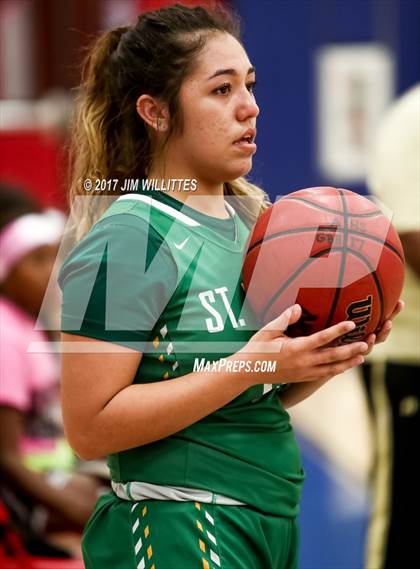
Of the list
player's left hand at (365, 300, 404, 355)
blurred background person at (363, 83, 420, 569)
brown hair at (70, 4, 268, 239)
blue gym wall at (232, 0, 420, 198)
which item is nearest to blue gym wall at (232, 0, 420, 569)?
blue gym wall at (232, 0, 420, 198)

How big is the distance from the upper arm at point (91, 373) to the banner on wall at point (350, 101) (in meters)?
5.64

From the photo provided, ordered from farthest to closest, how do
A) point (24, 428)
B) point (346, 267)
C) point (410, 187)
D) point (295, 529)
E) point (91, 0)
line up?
point (91, 0) < point (24, 428) < point (410, 187) < point (295, 529) < point (346, 267)

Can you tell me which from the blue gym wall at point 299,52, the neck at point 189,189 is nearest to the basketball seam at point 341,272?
the neck at point 189,189

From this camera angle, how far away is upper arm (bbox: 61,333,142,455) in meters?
2.18

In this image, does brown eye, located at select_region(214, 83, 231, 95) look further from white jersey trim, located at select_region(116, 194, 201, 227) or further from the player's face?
white jersey trim, located at select_region(116, 194, 201, 227)

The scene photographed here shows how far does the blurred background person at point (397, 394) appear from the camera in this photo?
3332 mm

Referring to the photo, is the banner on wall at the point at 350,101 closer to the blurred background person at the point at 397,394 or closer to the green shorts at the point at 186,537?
the blurred background person at the point at 397,394

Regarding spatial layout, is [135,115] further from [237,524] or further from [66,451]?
[66,451]

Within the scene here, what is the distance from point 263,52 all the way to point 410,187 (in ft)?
15.3

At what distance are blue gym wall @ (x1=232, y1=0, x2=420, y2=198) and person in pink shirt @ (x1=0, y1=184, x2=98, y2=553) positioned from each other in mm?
3737

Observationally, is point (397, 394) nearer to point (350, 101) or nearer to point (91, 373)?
point (91, 373)

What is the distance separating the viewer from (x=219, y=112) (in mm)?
2301

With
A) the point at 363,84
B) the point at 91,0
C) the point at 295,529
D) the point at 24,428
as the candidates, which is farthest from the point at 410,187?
the point at 91,0

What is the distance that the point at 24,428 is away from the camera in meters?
3.93
